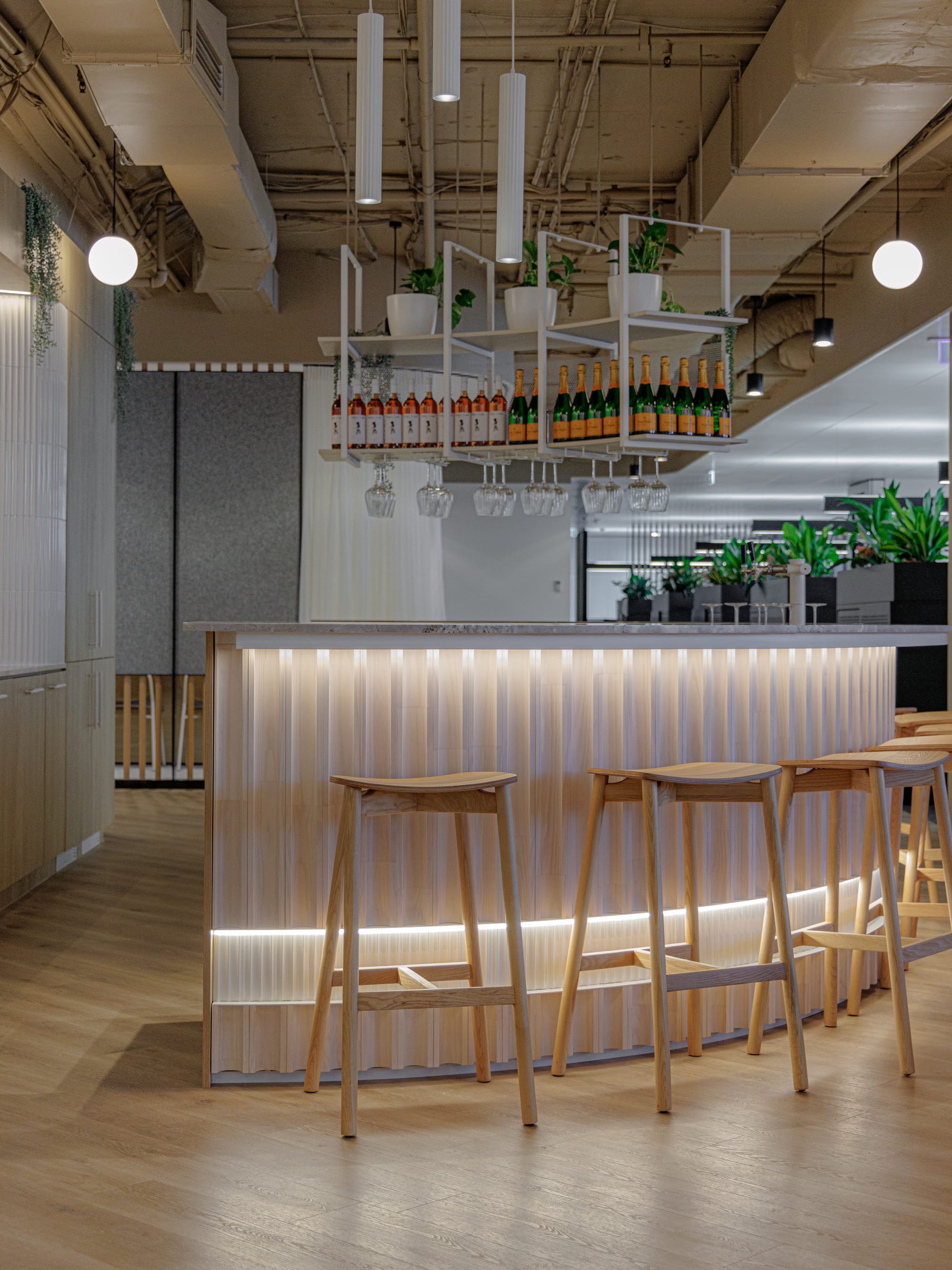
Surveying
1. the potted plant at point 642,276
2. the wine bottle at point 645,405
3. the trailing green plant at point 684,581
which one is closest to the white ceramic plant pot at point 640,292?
the potted plant at point 642,276

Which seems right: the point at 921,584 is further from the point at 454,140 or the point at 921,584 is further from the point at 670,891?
the point at 670,891

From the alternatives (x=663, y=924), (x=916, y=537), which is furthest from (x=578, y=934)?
(x=916, y=537)

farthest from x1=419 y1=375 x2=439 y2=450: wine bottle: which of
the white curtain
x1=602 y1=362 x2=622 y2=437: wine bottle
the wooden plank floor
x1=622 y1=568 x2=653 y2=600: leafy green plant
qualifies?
x1=622 y1=568 x2=653 y2=600: leafy green plant

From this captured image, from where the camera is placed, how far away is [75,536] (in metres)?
6.16

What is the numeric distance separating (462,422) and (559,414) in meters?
0.41

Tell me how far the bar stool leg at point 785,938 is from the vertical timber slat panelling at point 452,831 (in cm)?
42

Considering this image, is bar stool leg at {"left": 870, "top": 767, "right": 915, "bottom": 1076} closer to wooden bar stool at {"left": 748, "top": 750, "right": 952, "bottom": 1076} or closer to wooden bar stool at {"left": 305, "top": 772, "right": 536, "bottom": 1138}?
wooden bar stool at {"left": 748, "top": 750, "right": 952, "bottom": 1076}

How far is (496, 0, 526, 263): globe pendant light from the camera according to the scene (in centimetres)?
372

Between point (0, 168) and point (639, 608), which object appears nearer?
point (0, 168)

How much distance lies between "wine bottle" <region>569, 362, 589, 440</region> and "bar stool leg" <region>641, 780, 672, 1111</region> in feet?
6.11

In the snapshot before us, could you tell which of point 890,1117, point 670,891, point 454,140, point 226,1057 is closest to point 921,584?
point 454,140

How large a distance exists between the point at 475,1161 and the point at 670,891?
118 cm

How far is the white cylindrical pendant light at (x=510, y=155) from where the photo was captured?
12.2ft

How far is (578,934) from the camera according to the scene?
11.0 ft
